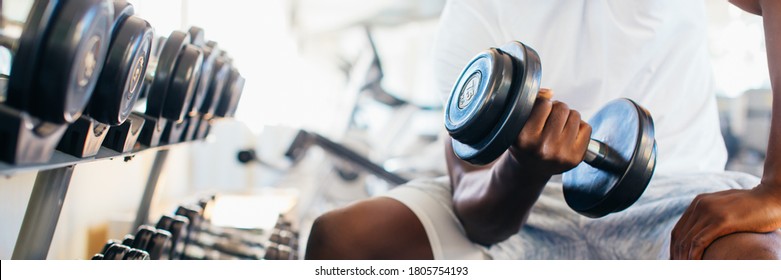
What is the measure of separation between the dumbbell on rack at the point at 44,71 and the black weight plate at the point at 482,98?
1.14 ft

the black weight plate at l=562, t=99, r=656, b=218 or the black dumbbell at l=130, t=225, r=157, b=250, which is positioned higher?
the black weight plate at l=562, t=99, r=656, b=218

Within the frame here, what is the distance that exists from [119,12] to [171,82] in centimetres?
27

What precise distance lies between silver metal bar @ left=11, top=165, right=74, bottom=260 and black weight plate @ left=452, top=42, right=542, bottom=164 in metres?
0.49

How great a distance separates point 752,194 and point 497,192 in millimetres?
290

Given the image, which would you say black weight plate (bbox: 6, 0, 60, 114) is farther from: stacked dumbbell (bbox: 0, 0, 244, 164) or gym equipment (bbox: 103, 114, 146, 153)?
gym equipment (bbox: 103, 114, 146, 153)

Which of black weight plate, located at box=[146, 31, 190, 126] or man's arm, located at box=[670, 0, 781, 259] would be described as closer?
man's arm, located at box=[670, 0, 781, 259]

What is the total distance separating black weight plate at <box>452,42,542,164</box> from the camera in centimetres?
59

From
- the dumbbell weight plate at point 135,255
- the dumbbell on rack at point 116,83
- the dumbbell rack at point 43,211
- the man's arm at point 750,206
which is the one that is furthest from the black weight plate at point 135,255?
the man's arm at point 750,206

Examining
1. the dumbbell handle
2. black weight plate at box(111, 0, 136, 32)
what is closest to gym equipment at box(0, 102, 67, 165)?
black weight plate at box(111, 0, 136, 32)

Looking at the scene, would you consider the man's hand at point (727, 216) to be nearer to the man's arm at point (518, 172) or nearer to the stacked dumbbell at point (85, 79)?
the man's arm at point (518, 172)

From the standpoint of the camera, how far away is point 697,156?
938 millimetres

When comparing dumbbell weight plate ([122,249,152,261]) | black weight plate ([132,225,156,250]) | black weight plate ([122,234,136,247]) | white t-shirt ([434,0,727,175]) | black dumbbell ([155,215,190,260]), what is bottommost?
black dumbbell ([155,215,190,260])
